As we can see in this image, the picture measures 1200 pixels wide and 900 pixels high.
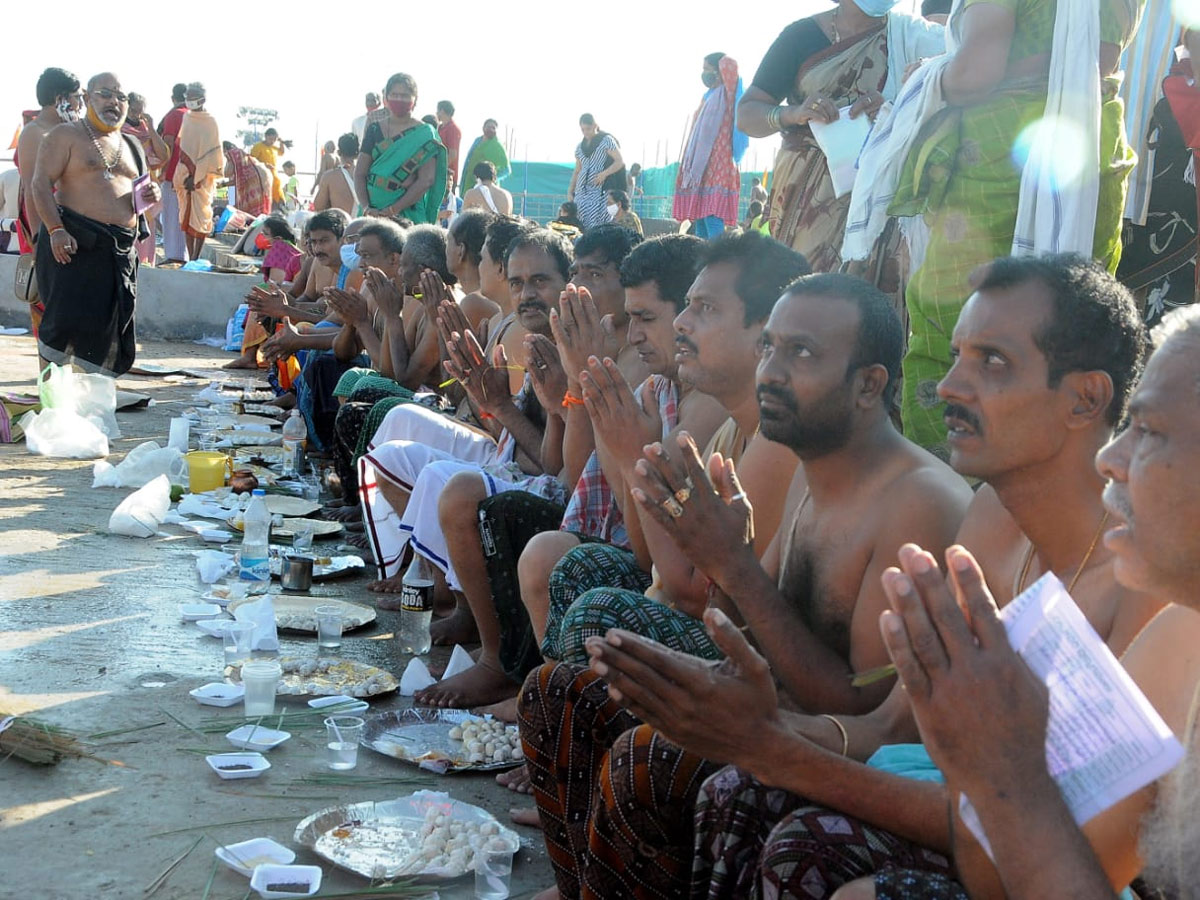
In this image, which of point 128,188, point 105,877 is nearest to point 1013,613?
point 105,877

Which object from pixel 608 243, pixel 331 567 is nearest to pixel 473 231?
pixel 331 567

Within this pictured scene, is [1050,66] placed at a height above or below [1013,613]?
above

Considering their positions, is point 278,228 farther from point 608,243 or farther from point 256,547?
point 608,243

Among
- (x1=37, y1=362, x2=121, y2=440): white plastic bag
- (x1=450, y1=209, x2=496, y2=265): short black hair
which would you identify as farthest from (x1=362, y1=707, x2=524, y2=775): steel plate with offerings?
(x1=37, y1=362, x2=121, y2=440): white plastic bag

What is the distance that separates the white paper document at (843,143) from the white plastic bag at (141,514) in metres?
3.85

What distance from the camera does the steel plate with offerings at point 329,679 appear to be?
419 cm

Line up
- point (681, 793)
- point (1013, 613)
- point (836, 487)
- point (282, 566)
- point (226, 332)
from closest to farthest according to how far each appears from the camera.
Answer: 1. point (1013, 613)
2. point (681, 793)
3. point (836, 487)
4. point (282, 566)
5. point (226, 332)

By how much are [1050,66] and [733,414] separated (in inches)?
51.0

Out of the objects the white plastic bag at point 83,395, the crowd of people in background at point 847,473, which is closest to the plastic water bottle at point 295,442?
the crowd of people in background at point 847,473

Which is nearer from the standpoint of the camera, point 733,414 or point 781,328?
point 781,328

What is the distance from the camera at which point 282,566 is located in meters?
5.56

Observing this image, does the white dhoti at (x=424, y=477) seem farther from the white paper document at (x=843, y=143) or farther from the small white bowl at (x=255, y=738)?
the white paper document at (x=843, y=143)

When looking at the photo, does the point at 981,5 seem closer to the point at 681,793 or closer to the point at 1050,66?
the point at 1050,66

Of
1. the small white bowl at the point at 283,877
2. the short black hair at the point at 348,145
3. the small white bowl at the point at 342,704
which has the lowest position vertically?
the small white bowl at the point at 342,704
